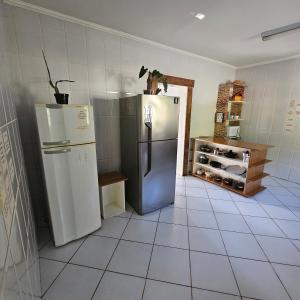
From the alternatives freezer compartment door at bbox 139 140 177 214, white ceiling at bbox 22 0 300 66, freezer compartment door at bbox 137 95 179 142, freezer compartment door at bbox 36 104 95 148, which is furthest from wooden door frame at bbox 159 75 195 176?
freezer compartment door at bbox 36 104 95 148

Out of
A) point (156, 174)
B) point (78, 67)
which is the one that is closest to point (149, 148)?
point (156, 174)

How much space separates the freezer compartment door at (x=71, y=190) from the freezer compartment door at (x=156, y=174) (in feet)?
2.01

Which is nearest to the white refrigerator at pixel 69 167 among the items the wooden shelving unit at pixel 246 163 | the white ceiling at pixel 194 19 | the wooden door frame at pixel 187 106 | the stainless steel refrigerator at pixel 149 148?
the stainless steel refrigerator at pixel 149 148

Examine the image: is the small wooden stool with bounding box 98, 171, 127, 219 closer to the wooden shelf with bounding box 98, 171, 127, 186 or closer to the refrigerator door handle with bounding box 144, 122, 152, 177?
the wooden shelf with bounding box 98, 171, 127, 186

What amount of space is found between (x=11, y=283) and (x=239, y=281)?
1.61 metres

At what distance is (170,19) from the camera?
1.96 metres

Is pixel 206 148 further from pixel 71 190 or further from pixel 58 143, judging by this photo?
pixel 58 143

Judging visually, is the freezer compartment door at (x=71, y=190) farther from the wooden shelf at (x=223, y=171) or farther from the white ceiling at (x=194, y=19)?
the wooden shelf at (x=223, y=171)

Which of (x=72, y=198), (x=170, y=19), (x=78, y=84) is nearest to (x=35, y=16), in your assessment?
(x=78, y=84)

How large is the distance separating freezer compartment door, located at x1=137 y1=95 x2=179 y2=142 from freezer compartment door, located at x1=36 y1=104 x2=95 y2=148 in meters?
0.59

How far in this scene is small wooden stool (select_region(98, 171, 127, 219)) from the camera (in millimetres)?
2236

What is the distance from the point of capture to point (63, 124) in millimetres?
1545

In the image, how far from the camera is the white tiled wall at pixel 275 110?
3281 mm

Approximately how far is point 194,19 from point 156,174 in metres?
1.89
